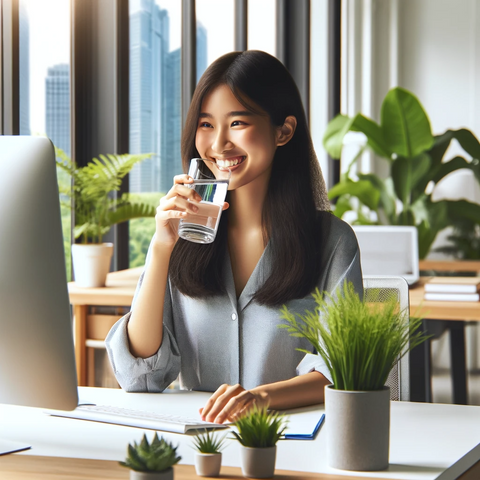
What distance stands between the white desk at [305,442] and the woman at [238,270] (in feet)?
0.50

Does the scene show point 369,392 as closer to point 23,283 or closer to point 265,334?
point 23,283

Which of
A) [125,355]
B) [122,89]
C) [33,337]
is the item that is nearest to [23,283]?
[33,337]

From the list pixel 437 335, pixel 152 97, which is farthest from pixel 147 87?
pixel 437 335

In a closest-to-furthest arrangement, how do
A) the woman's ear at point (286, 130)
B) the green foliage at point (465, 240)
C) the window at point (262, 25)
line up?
the woman's ear at point (286, 130) → the window at point (262, 25) → the green foliage at point (465, 240)

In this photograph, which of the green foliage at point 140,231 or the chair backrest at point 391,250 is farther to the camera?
the green foliage at point 140,231

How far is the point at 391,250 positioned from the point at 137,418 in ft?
6.76

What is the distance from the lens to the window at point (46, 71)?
254 centimetres

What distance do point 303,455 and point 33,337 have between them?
0.39 m

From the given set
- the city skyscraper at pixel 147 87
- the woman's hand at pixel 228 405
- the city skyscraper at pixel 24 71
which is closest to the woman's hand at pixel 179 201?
the woman's hand at pixel 228 405

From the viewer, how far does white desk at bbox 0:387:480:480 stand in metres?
0.93

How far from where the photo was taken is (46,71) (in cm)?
266

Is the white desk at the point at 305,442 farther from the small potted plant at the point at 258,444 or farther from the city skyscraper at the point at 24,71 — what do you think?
the city skyscraper at the point at 24,71

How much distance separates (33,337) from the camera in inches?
34.4

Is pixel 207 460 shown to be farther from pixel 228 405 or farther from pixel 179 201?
pixel 179 201
